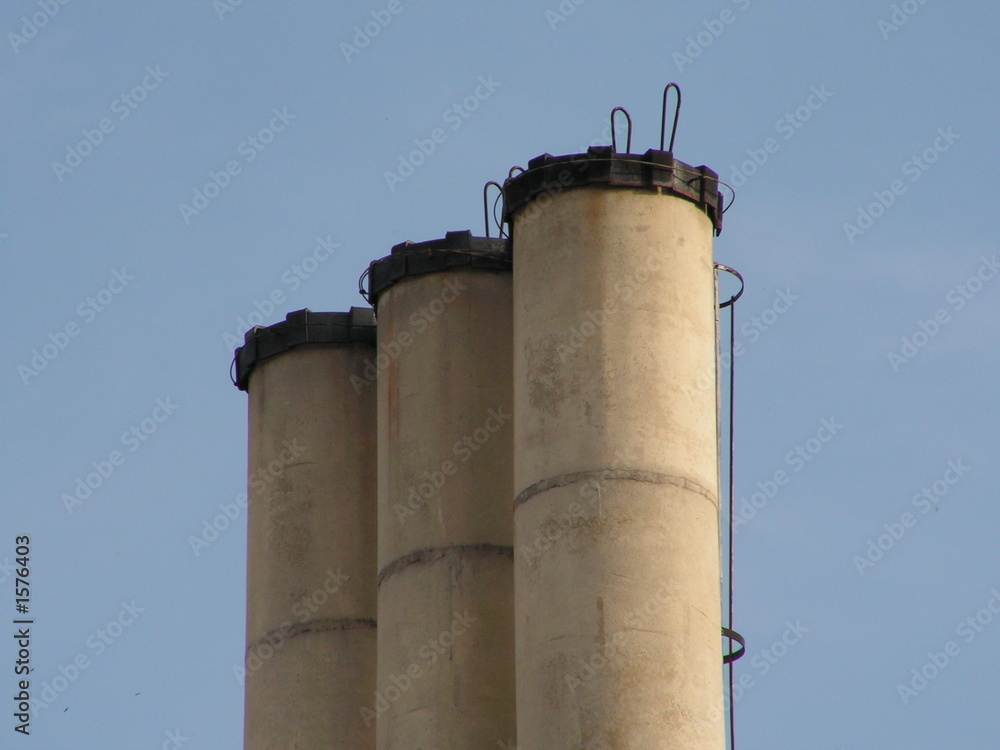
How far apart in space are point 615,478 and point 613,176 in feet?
8.62

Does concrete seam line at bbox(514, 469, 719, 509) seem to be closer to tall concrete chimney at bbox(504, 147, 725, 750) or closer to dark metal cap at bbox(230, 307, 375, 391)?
tall concrete chimney at bbox(504, 147, 725, 750)

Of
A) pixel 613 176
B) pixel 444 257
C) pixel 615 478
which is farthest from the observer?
pixel 444 257

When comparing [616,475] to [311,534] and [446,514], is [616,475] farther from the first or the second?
[311,534]

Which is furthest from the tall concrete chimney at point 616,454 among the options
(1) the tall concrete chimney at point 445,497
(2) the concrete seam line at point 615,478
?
(1) the tall concrete chimney at point 445,497

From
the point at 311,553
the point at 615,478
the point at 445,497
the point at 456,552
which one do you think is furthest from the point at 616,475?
the point at 311,553

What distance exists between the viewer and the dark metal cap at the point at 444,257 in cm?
2039

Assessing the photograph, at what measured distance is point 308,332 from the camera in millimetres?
21703

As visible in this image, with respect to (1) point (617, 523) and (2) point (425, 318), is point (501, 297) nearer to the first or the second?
(2) point (425, 318)

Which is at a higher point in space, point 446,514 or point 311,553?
point 311,553

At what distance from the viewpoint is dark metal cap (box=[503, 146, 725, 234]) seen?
62.2 ft

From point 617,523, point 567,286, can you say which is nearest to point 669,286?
point 567,286

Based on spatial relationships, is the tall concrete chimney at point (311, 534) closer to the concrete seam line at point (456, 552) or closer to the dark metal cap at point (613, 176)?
the concrete seam line at point (456, 552)

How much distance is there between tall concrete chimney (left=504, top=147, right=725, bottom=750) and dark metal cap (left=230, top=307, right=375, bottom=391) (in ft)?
8.73

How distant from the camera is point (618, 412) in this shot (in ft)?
59.4
